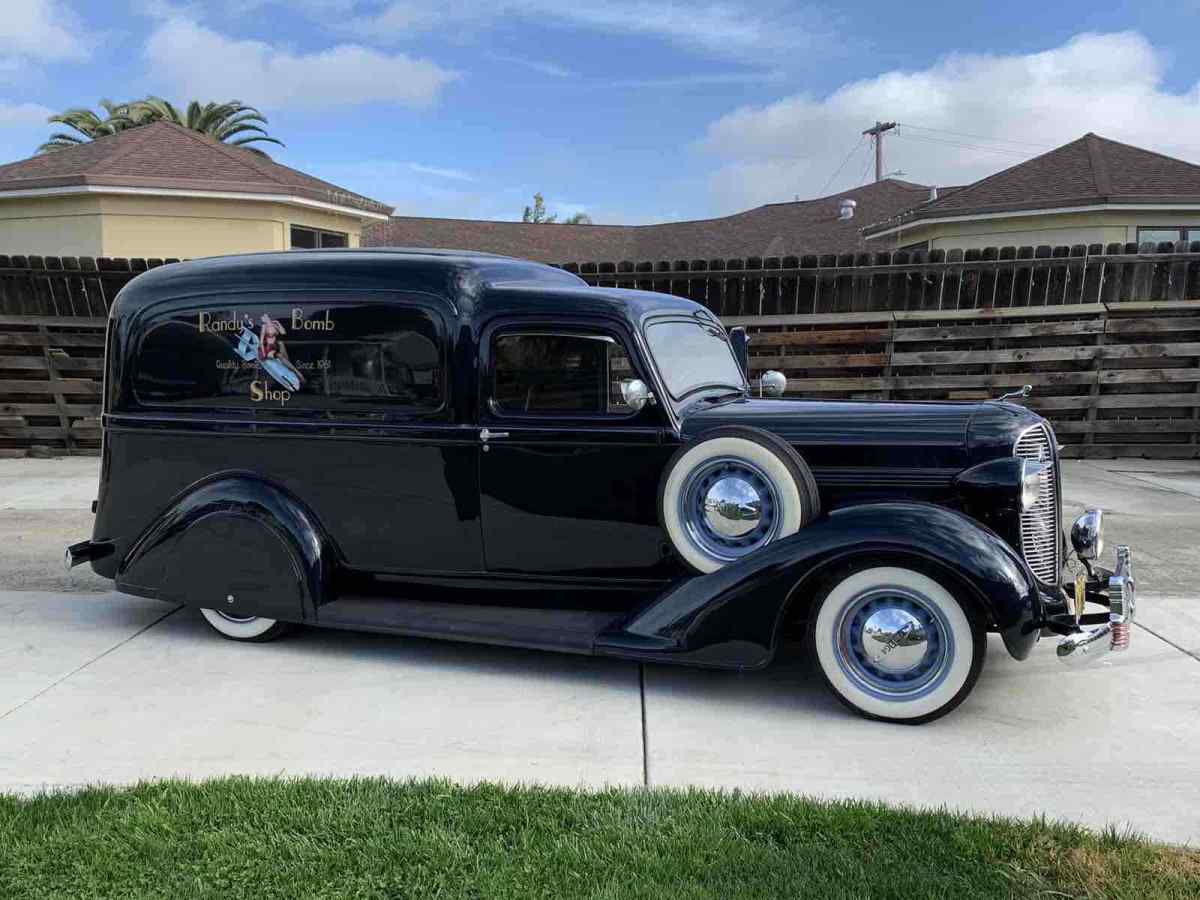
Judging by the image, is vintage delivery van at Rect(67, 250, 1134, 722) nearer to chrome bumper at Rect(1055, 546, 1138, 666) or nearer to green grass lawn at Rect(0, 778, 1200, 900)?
chrome bumper at Rect(1055, 546, 1138, 666)

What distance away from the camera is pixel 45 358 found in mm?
11523

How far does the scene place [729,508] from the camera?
4.23m

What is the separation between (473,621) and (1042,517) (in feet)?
8.18

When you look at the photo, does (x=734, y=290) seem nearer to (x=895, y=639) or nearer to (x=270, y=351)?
(x=270, y=351)

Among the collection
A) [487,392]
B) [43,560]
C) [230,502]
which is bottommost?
[43,560]

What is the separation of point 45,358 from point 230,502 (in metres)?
8.05

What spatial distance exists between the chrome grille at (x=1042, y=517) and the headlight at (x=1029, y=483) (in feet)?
0.16

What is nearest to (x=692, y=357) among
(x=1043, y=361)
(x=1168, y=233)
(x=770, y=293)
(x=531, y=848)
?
(x=531, y=848)

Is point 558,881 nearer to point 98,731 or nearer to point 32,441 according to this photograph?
point 98,731

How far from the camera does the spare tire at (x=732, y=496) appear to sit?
4152 mm

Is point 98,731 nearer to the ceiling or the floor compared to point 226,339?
nearer to the floor

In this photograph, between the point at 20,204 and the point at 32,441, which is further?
the point at 20,204

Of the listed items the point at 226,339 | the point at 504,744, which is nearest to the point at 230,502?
the point at 226,339

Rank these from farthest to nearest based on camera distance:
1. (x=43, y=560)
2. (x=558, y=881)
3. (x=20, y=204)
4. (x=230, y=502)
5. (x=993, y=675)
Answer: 1. (x=20, y=204)
2. (x=43, y=560)
3. (x=230, y=502)
4. (x=993, y=675)
5. (x=558, y=881)
